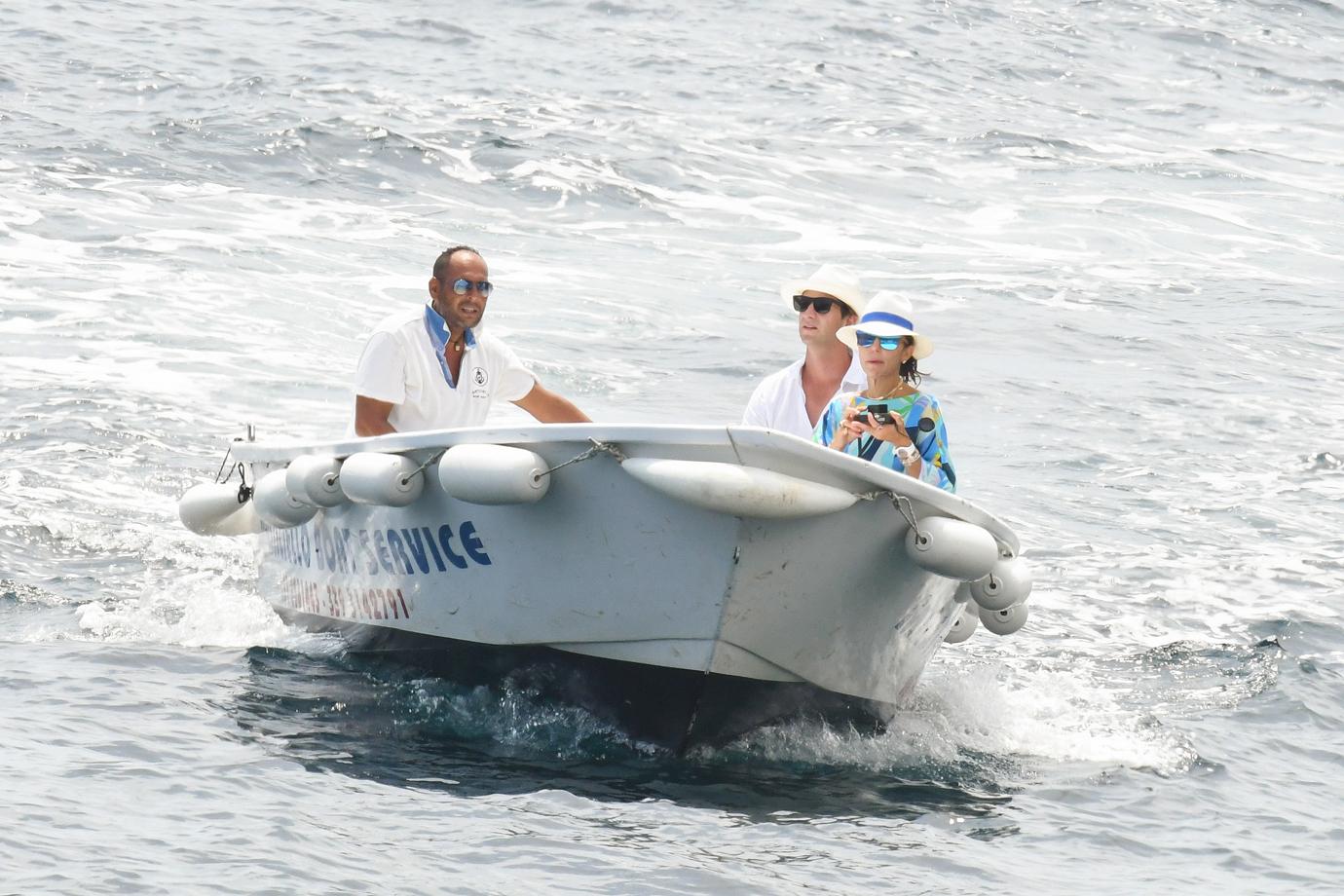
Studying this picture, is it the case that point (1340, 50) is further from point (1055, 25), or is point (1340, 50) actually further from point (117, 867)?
point (117, 867)

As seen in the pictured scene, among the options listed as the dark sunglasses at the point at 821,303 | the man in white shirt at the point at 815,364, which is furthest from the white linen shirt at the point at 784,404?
the dark sunglasses at the point at 821,303

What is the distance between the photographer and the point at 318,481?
661 centimetres

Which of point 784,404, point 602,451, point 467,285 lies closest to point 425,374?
point 467,285

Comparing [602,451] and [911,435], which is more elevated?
[911,435]

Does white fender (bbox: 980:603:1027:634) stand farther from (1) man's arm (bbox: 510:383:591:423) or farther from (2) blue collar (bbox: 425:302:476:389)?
(2) blue collar (bbox: 425:302:476:389)

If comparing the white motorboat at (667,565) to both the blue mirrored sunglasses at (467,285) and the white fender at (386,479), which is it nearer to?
the white fender at (386,479)

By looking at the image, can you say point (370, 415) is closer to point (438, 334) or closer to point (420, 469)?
point (438, 334)

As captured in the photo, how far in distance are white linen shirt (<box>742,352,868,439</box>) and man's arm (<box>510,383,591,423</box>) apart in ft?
3.42

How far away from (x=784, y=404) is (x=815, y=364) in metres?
0.20

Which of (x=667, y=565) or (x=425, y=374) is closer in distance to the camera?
(x=667, y=565)

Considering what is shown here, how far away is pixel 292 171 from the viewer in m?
19.9

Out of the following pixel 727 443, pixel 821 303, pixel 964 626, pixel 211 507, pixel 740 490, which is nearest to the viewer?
pixel 740 490

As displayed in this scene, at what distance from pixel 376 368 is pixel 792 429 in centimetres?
161

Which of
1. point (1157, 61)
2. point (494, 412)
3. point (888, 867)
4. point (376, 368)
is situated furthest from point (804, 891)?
point (1157, 61)
